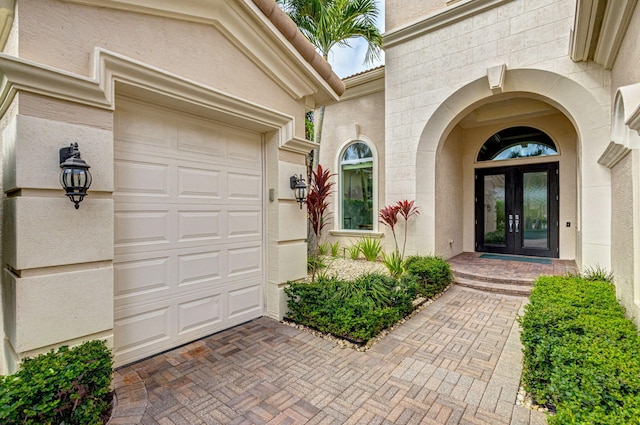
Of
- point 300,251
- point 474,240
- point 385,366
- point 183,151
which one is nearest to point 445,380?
point 385,366

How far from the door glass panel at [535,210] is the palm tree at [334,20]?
6307mm

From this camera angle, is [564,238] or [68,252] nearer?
[68,252]

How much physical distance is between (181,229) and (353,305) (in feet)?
8.26

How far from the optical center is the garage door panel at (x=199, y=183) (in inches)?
146

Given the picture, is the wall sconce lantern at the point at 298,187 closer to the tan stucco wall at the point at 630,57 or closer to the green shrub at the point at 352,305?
the green shrub at the point at 352,305

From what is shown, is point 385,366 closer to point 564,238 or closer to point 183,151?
point 183,151

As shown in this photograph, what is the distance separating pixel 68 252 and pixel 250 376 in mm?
2074

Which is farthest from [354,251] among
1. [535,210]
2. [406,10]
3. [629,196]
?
[406,10]

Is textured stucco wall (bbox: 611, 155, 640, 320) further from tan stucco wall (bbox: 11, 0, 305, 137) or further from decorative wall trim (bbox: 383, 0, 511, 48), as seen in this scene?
decorative wall trim (bbox: 383, 0, 511, 48)

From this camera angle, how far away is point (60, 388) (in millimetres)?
2002

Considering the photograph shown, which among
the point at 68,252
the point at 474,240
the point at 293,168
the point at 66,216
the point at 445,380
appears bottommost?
the point at 445,380

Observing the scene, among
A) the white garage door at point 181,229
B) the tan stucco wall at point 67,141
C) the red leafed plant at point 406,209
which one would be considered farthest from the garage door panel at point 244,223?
the red leafed plant at point 406,209

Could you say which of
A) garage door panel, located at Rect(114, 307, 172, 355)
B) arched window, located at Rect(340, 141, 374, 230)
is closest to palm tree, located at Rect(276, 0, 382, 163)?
arched window, located at Rect(340, 141, 374, 230)

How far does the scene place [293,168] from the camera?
4.70m
